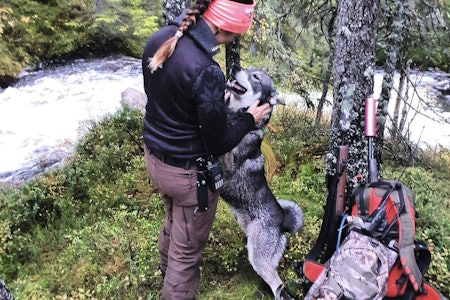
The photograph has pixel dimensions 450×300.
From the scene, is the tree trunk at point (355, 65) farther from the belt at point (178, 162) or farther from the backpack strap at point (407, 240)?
the belt at point (178, 162)

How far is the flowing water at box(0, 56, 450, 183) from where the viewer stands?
7.04 m

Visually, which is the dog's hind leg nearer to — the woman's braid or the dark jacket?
the dark jacket

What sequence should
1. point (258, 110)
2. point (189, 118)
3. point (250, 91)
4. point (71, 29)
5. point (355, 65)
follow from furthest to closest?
point (71, 29) → point (355, 65) → point (250, 91) → point (258, 110) → point (189, 118)

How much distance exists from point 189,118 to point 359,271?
51.5 inches

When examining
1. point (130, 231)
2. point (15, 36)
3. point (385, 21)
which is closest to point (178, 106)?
point (130, 231)

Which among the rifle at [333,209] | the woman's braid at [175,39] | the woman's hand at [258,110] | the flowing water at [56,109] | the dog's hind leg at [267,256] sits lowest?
the flowing water at [56,109]

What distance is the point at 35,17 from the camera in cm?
1106

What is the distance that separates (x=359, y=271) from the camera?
218cm

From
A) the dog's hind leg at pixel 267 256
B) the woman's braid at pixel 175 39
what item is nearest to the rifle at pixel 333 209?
the dog's hind leg at pixel 267 256

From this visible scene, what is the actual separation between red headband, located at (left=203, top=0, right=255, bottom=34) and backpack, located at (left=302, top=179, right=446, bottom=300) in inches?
53.1

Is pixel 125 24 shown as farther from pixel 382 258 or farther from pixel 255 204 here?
pixel 382 258

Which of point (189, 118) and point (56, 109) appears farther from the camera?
point (56, 109)

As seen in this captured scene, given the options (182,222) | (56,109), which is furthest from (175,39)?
(56,109)

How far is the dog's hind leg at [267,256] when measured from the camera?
3.40m
